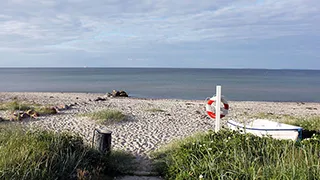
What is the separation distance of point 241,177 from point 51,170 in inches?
102

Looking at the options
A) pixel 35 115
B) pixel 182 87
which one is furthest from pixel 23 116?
pixel 182 87

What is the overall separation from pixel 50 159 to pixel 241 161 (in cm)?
274

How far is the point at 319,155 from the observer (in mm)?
4602

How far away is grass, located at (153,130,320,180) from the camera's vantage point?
3.81 meters

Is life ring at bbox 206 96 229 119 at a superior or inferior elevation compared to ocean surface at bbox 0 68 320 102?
superior

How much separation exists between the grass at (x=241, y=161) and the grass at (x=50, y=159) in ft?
3.37

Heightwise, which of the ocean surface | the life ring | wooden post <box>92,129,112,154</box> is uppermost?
the life ring

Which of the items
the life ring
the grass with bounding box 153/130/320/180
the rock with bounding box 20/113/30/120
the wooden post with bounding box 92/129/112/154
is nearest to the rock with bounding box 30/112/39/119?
the rock with bounding box 20/113/30/120

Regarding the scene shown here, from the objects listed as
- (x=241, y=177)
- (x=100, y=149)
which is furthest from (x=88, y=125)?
(x=241, y=177)

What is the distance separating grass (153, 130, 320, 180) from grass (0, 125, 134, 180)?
103 centimetres

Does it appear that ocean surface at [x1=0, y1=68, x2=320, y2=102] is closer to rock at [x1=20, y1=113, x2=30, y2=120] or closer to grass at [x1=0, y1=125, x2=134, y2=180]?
rock at [x1=20, y1=113, x2=30, y2=120]

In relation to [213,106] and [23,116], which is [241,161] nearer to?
[213,106]

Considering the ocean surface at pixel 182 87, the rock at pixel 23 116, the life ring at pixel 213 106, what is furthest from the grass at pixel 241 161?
the ocean surface at pixel 182 87

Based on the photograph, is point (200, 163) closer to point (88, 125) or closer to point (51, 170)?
point (51, 170)
